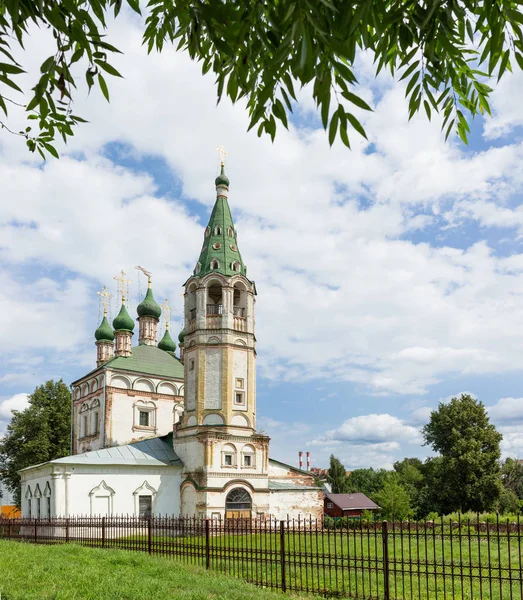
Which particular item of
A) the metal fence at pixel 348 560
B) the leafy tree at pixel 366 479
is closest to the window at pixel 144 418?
the metal fence at pixel 348 560

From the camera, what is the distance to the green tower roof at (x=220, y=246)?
1228 inches

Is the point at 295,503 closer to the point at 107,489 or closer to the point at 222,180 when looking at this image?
the point at 107,489

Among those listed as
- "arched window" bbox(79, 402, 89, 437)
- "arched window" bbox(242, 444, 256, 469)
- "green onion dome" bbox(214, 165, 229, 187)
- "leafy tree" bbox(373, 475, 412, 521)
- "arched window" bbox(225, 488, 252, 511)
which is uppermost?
"green onion dome" bbox(214, 165, 229, 187)

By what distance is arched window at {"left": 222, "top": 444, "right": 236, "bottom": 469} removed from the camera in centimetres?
2875

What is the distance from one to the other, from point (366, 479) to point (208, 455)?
152 feet

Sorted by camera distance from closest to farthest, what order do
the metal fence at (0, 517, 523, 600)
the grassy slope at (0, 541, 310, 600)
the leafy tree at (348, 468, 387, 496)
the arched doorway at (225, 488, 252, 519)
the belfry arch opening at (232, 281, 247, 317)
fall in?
the grassy slope at (0, 541, 310, 600), the metal fence at (0, 517, 523, 600), the arched doorway at (225, 488, 252, 519), the belfry arch opening at (232, 281, 247, 317), the leafy tree at (348, 468, 387, 496)

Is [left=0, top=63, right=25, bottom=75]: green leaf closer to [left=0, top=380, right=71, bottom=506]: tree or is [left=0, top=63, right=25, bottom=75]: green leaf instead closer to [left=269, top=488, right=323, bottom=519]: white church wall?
[left=269, top=488, right=323, bottom=519]: white church wall

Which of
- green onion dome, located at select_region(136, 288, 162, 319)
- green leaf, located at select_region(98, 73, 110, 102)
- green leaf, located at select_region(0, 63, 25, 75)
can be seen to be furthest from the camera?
green onion dome, located at select_region(136, 288, 162, 319)

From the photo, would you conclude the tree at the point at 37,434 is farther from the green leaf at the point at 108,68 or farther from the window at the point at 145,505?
the green leaf at the point at 108,68

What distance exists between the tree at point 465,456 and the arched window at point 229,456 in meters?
15.2

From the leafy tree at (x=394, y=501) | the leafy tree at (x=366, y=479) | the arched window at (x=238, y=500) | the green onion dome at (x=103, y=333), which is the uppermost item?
the green onion dome at (x=103, y=333)

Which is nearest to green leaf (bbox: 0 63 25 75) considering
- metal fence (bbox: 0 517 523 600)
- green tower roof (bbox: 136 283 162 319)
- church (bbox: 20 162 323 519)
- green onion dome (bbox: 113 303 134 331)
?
metal fence (bbox: 0 517 523 600)

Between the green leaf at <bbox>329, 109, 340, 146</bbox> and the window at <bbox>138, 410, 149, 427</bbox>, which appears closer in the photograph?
the green leaf at <bbox>329, 109, 340, 146</bbox>

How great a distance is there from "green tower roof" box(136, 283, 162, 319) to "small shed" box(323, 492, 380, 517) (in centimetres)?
2158
